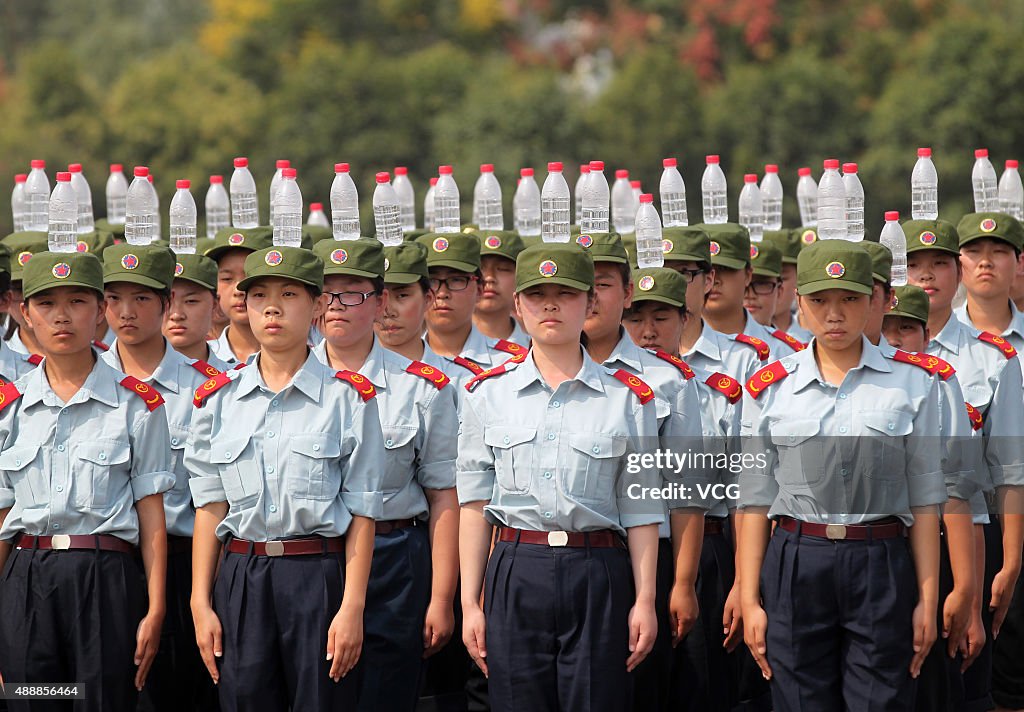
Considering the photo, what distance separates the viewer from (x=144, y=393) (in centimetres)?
598

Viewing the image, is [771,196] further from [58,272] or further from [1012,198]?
[58,272]

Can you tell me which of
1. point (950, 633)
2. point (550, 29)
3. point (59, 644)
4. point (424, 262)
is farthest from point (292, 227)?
point (550, 29)

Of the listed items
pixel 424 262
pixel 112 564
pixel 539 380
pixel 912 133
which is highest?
pixel 912 133

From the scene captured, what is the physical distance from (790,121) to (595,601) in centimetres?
1985

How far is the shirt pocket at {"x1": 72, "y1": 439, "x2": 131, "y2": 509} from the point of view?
18.9ft

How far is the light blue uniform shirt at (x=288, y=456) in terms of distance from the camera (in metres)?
5.57

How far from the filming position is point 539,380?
5.71 metres

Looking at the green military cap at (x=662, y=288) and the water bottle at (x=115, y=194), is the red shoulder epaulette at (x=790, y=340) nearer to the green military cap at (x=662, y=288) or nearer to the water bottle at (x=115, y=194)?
the green military cap at (x=662, y=288)

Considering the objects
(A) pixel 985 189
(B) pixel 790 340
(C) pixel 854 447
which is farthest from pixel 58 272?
(A) pixel 985 189

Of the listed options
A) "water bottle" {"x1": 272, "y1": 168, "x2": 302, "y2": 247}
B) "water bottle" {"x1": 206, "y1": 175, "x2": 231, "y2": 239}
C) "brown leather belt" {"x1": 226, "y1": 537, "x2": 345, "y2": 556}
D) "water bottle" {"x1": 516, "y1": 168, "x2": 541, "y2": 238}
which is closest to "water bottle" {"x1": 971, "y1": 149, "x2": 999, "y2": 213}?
"water bottle" {"x1": 516, "y1": 168, "x2": 541, "y2": 238}

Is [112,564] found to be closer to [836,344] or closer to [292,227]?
[292,227]

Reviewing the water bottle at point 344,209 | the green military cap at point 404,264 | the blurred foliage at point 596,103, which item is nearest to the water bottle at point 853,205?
the green military cap at point 404,264

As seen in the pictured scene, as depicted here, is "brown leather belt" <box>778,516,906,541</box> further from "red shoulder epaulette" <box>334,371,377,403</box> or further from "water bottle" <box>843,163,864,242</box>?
"red shoulder epaulette" <box>334,371,377,403</box>

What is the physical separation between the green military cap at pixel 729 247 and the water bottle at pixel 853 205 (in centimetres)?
85
